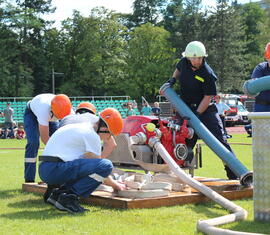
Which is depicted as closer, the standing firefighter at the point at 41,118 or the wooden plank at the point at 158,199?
the wooden plank at the point at 158,199

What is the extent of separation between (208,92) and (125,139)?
4.48 ft

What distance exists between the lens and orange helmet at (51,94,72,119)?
7.05m

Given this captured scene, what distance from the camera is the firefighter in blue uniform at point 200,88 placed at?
24.1 feet

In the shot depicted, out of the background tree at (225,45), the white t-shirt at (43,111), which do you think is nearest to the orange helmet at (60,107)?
the white t-shirt at (43,111)

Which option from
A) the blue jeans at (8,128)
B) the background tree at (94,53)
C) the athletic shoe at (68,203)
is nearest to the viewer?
the athletic shoe at (68,203)

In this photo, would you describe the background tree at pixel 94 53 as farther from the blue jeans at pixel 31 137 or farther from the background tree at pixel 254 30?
the blue jeans at pixel 31 137

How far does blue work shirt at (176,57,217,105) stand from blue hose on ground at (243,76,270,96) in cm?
180

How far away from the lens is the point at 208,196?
5992 mm

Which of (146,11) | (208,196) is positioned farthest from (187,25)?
(208,196)

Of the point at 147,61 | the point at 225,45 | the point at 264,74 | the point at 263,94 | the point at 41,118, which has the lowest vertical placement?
the point at 41,118

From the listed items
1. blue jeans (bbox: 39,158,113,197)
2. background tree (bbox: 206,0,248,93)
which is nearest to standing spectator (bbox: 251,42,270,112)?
blue jeans (bbox: 39,158,113,197)

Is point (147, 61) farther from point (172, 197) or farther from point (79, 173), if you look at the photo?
point (79, 173)

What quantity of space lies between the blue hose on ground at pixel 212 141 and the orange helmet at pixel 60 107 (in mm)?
1537

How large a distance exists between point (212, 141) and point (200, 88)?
962 millimetres
